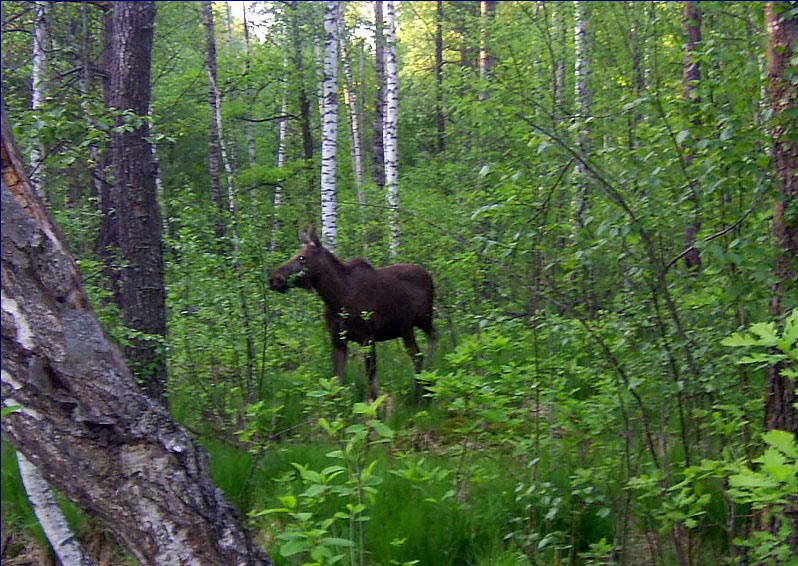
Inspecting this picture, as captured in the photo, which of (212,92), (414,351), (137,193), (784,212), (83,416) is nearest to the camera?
(83,416)

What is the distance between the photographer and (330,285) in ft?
27.7

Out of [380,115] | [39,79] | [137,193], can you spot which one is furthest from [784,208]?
[380,115]

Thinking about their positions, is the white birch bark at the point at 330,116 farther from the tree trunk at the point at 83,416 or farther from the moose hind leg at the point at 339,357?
the tree trunk at the point at 83,416

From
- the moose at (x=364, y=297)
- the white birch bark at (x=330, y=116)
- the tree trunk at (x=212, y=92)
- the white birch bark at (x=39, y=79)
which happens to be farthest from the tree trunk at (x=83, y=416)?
the tree trunk at (x=212, y=92)

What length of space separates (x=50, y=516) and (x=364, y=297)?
4216 mm

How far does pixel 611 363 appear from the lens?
4.48 meters

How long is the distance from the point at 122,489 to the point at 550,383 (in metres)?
2.82

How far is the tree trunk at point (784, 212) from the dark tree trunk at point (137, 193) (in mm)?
4541

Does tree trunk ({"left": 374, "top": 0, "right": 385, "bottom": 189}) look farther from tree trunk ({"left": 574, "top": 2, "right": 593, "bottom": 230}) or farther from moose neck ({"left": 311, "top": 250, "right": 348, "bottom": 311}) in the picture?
moose neck ({"left": 311, "top": 250, "right": 348, "bottom": 311})

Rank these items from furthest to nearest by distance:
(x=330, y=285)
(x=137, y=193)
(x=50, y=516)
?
1. (x=330, y=285)
2. (x=137, y=193)
3. (x=50, y=516)

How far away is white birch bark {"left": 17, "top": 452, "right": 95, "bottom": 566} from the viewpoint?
493 cm

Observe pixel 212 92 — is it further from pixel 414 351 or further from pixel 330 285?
pixel 414 351

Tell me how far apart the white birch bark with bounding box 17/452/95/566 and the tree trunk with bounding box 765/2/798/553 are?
409 cm

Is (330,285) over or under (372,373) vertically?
over
